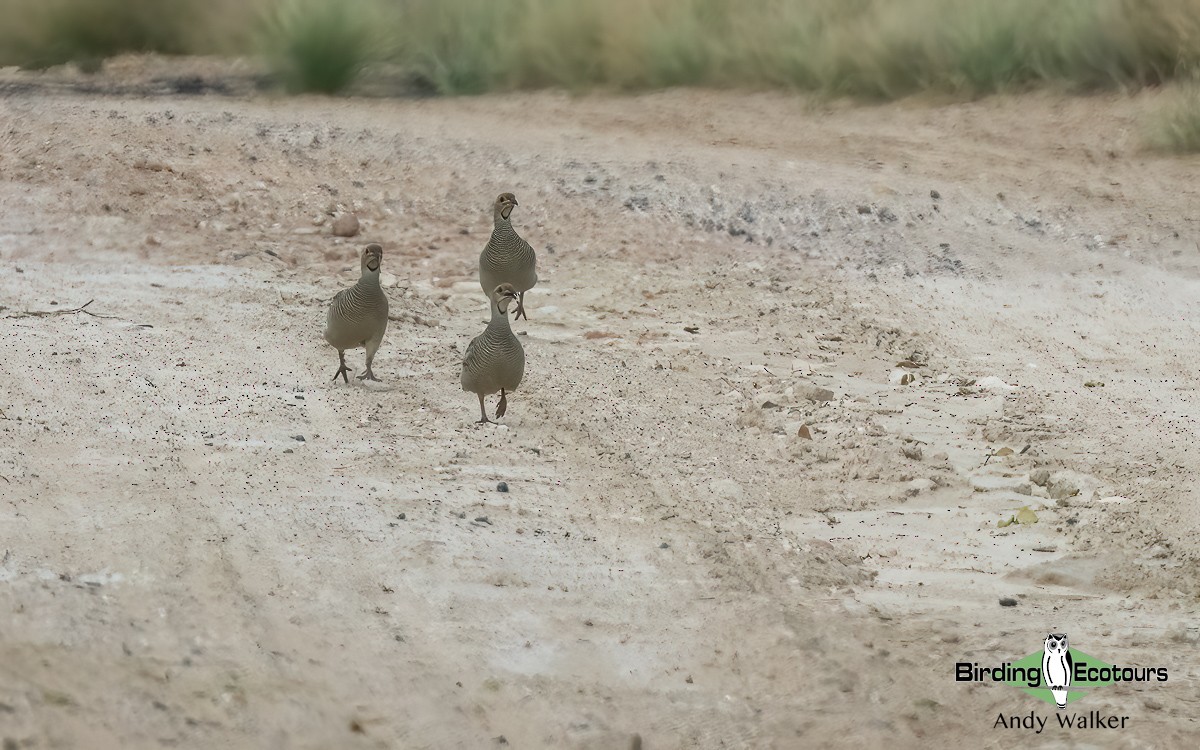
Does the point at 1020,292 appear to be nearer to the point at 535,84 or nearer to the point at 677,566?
the point at 677,566

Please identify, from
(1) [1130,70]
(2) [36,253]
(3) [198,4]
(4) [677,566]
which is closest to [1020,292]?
(1) [1130,70]

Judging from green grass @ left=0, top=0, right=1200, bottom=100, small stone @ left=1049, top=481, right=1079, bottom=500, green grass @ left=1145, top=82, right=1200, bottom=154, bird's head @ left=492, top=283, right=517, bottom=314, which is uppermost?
green grass @ left=0, top=0, right=1200, bottom=100

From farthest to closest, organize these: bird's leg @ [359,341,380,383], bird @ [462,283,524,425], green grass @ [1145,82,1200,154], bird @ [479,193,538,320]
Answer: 1. green grass @ [1145,82,1200,154]
2. bird @ [479,193,538,320]
3. bird's leg @ [359,341,380,383]
4. bird @ [462,283,524,425]

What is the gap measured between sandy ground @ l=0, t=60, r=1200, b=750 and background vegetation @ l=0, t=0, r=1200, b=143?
0.67 m

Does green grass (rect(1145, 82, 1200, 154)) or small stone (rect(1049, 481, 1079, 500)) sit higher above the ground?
green grass (rect(1145, 82, 1200, 154))

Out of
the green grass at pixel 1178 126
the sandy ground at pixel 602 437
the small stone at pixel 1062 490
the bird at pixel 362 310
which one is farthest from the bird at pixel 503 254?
the green grass at pixel 1178 126

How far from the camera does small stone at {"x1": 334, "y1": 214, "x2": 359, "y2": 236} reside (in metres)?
12.3

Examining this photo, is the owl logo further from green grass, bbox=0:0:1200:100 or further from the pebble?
green grass, bbox=0:0:1200:100

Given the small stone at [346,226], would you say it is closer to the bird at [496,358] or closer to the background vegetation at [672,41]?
the bird at [496,358]

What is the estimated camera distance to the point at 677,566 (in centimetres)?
623

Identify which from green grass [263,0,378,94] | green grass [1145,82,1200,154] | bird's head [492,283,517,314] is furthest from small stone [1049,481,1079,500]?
green grass [263,0,378,94]

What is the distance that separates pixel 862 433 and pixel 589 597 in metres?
2.54

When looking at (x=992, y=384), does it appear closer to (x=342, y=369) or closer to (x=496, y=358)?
(x=496, y=358)

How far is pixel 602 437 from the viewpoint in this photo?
7840 mm
